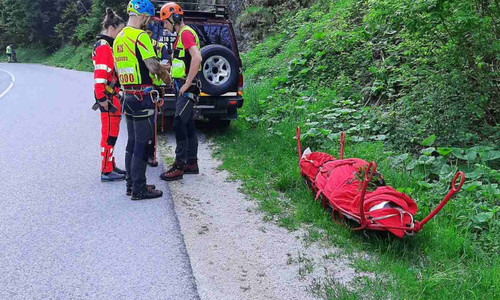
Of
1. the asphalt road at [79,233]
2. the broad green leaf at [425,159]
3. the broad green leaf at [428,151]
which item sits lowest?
the asphalt road at [79,233]

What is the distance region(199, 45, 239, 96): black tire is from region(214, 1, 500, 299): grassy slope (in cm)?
94

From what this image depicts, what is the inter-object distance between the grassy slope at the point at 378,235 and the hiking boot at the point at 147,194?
1114mm

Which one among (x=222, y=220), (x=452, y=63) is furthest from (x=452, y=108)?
(x=222, y=220)

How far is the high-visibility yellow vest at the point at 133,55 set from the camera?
4.93 metres

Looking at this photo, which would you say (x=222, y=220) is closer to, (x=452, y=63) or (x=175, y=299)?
(x=175, y=299)

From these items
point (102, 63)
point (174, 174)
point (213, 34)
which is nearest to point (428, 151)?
point (174, 174)

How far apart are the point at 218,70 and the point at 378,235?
4.61 m

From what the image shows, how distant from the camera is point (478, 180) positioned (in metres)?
5.05

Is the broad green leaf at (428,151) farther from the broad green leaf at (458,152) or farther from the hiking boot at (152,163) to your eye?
the hiking boot at (152,163)

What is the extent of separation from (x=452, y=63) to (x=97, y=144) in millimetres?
5857

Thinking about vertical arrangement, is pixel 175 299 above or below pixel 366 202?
below

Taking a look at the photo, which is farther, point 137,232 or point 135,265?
point 137,232

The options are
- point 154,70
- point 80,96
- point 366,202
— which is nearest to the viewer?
point 366,202

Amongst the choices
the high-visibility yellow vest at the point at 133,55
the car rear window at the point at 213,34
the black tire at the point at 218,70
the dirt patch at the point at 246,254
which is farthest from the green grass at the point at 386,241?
the car rear window at the point at 213,34
